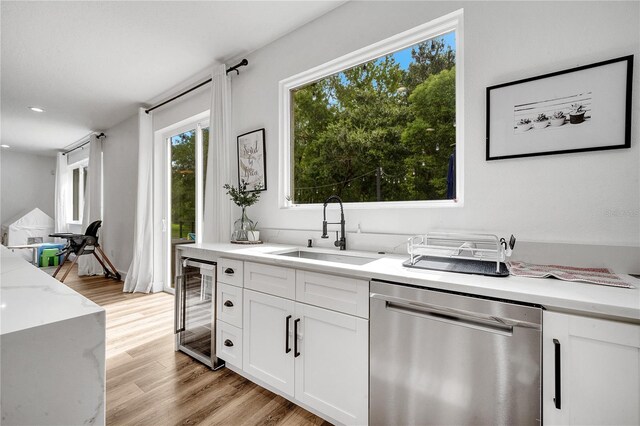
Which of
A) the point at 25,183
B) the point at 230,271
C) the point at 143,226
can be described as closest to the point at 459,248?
the point at 230,271

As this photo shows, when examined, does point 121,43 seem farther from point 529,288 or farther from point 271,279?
point 529,288

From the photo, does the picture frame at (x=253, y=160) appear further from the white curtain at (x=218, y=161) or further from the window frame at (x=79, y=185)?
the window frame at (x=79, y=185)

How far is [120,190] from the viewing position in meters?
4.86

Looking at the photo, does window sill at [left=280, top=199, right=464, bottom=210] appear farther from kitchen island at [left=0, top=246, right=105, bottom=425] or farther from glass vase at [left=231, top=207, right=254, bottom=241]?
kitchen island at [left=0, top=246, right=105, bottom=425]

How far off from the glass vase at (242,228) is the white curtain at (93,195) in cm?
427

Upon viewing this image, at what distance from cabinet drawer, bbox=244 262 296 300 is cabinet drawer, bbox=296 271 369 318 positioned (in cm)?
5

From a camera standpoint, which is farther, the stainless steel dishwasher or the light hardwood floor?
the light hardwood floor

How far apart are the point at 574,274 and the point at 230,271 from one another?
1.87m

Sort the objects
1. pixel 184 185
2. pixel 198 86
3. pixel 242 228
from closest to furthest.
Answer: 1. pixel 242 228
2. pixel 198 86
3. pixel 184 185

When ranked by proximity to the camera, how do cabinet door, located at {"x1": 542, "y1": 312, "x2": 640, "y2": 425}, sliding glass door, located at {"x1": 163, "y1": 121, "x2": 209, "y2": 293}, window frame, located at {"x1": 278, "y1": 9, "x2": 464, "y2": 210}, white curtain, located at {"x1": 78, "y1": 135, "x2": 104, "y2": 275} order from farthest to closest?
white curtain, located at {"x1": 78, "y1": 135, "x2": 104, "y2": 275}
sliding glass door, located at {"x1": 163, "y1": 121, "x2": 209, "y2": 293}
window frame, located at {"x1": 278, "y1": 9, "x2": 464, "y2": 210}
cabinet door, located at {"x1": 542, "y1": 312, "x2": 640, "y2": 425}

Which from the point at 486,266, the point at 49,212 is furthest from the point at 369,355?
the point at 49,212

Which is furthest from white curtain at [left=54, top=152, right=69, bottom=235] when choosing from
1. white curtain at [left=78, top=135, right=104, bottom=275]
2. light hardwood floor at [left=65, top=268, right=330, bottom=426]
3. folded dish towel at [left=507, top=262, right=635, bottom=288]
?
folded dish towel at [left=507, top=262, right=635, bottom=288]

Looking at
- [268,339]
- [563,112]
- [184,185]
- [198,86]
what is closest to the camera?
[563,112]

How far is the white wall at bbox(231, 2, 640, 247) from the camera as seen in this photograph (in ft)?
4.24
